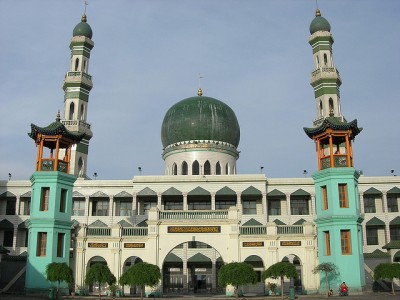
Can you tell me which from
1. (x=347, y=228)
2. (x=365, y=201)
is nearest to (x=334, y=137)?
(x=347, y=228)

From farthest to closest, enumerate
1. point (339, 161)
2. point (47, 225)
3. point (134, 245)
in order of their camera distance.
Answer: point (339, 161) → point (134, 245) → point (47, 225)

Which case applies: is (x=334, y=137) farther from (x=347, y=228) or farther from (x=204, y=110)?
(x=204, y=110)

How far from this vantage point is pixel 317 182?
3697 cm

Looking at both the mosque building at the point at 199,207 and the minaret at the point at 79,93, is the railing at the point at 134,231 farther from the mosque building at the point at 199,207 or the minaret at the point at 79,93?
the minaret at the point at 79,93

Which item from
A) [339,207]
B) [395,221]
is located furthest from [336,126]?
[395,221]

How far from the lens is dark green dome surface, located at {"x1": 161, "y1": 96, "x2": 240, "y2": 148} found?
193ft

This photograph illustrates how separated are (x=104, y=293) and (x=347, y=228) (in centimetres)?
1986

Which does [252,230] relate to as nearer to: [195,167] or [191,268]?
[191,268]

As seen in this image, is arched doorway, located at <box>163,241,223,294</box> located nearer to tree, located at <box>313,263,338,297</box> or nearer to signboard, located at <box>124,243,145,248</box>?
signboard, located at <box>124,243,145,248</box>

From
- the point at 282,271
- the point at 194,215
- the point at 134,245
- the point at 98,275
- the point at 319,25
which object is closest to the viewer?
the point at 98,275

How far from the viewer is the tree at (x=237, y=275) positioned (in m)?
30.1

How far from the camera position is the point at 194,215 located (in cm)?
3609

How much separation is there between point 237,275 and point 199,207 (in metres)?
25.4

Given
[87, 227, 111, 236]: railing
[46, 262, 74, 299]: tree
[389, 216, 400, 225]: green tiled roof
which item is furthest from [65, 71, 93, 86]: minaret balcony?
[389, 216, 400, 225]: green tiled roof
